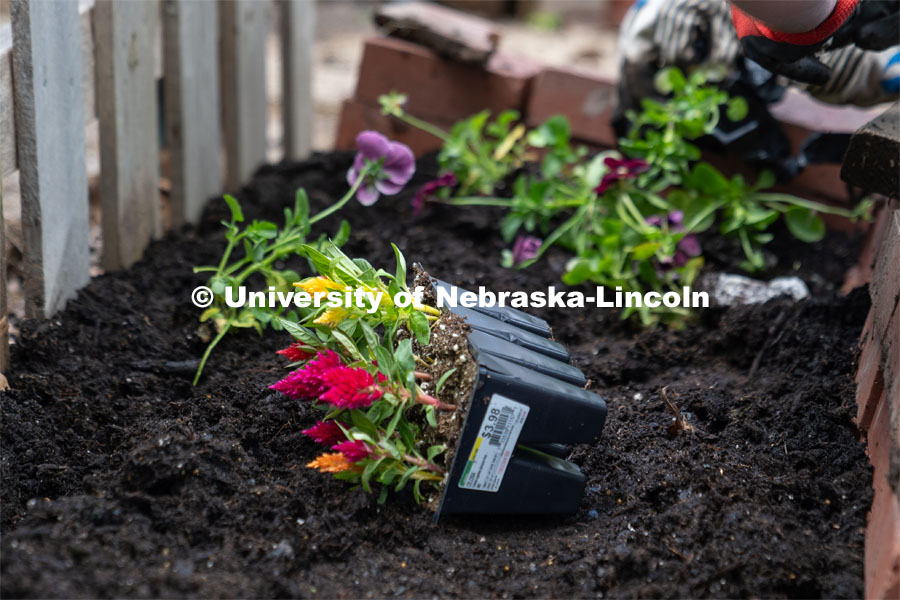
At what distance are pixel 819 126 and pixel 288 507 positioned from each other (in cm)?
234

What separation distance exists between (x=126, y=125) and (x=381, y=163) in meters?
0.77

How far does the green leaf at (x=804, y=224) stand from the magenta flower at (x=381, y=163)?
1.26 metres

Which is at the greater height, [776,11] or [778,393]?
[776,11]

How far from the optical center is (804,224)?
9.17 ft

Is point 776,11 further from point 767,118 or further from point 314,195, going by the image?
point 314,195

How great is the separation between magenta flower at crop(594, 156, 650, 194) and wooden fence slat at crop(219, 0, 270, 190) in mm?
1376

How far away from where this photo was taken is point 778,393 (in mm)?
1971

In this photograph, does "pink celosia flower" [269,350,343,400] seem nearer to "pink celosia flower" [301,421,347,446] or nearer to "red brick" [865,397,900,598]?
"pink celosia flower" [301,421,347,446]

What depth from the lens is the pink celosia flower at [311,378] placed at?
1505 millimetres

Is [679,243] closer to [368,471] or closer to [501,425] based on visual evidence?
[501,425]

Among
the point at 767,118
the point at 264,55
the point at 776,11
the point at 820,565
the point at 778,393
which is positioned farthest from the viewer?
the point at 264,55

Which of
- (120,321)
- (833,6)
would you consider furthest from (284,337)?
(833,6)

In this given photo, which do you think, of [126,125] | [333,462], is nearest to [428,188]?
[126,125]

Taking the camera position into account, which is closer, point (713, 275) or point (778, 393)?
point (778, 393)
